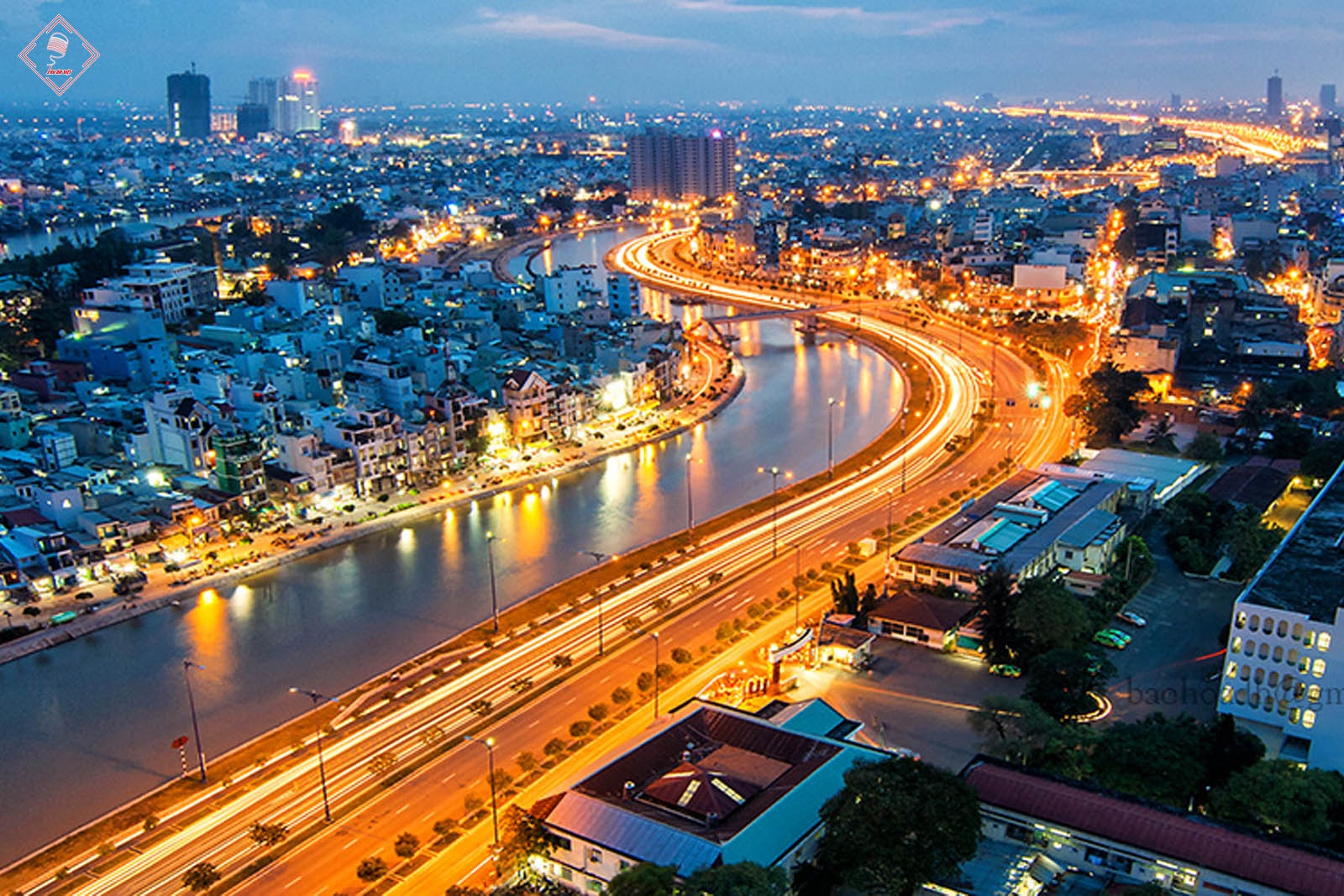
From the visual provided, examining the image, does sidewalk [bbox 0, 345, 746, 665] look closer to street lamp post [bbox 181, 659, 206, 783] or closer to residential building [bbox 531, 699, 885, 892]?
street lamp post [bbox 181, 659, 206, 783]

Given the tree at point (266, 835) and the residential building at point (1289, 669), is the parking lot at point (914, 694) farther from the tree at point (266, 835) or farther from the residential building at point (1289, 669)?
the tree at point (266, 835)

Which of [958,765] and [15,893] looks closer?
[15,893]

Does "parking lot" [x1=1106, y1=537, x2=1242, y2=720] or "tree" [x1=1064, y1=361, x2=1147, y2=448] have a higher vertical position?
"tree" [x1=1064, y1=361, x2=1147, y2=448]

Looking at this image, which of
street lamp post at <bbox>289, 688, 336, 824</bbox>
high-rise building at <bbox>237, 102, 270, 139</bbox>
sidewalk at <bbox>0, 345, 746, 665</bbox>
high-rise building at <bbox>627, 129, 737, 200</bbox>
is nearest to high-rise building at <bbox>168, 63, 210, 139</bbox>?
high-rise building at <bbox>237, 102, 270, 139</bbox>

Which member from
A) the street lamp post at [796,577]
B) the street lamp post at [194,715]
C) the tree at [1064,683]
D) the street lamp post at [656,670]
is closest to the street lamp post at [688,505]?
the street lamp post at [796,577]

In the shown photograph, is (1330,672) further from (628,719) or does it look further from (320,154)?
(320,154)

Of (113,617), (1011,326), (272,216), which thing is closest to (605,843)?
(113,617)
